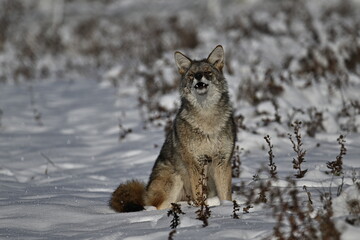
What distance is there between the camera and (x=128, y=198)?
509cm

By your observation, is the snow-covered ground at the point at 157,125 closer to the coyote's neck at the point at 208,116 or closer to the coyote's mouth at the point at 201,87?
the coyote's neck at the point at 208,116

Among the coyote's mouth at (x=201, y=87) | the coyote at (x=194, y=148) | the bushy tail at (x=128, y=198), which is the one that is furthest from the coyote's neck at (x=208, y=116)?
the bushy tail at (x=128, y=198)

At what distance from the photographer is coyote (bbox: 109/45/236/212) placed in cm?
509

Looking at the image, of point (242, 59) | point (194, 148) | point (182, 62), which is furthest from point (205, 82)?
point (242, 59)

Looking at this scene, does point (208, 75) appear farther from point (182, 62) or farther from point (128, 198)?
point (128, 198)

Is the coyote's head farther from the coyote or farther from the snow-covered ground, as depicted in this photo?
the snow-covered ground

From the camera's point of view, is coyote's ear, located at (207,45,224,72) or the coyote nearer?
the coyote

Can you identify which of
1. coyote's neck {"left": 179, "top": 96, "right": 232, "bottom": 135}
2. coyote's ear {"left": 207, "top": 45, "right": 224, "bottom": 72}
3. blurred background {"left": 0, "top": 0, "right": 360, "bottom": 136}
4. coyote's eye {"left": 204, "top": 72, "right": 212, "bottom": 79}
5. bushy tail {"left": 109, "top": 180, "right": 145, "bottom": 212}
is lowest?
bushy tail {"left": 109, "top": 180, "right": 145, "bottom": 212}

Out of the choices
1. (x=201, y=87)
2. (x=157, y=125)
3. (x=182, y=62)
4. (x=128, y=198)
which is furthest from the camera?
(x=157, y=125)

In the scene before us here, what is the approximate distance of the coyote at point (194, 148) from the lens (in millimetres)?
5094

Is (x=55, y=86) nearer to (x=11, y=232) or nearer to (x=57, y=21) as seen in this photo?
(x=11, y=232)

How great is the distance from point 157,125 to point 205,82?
4.14 m

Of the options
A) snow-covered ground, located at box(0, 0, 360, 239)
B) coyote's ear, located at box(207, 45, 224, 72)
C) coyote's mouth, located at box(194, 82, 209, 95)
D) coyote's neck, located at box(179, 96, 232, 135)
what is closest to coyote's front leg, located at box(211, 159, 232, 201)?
snow-covered ground, located at box(0, 0, 360, 239)

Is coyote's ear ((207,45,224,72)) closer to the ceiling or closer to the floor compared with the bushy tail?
closer to the ceiling
